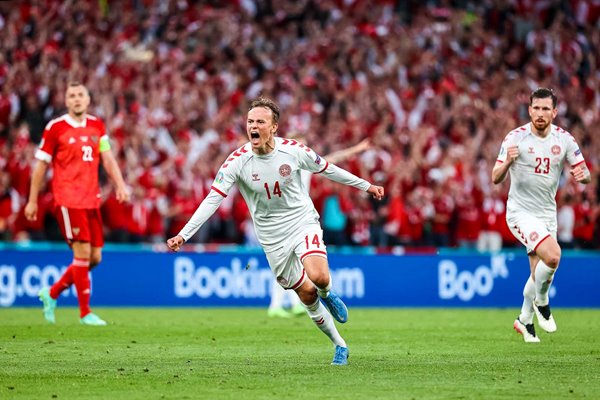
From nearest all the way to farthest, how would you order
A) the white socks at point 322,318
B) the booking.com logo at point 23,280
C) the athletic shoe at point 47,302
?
the white socks at point 322,318
the athletic shoe at point 47,302
the booking.com logo at point 23,280

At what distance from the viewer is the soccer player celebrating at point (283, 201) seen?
35.2 feet

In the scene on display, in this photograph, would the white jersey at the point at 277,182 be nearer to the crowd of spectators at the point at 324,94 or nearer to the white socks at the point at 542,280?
the white socks at the point at 542,280

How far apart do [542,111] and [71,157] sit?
6050mm

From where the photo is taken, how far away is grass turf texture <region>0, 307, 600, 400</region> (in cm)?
884

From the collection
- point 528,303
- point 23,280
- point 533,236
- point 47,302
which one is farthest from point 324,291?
point 23,280

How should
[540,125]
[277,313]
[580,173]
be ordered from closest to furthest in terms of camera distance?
1. [580,173]
2. [540,125]
3. [277,313]

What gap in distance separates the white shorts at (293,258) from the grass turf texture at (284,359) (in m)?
0.80

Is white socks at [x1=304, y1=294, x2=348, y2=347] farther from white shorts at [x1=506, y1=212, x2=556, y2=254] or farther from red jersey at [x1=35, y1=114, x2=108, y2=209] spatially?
red jersey at [x1=35, y1=114, x2=108, y2=209]

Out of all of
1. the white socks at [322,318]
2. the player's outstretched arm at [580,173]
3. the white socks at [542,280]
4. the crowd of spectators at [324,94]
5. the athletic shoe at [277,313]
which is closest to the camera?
the white socks at [322,318]

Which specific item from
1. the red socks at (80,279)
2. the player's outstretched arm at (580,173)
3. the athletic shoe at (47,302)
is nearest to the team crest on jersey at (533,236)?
the player's outstretched arm at (580,173)

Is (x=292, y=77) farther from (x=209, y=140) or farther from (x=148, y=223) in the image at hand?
(x=148, y=223)

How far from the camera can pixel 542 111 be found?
12984mm

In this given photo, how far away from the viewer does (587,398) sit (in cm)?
838

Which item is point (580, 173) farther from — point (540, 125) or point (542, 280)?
point (542, 280)
